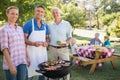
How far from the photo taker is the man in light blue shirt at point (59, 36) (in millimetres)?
5234

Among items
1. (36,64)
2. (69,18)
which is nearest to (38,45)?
(36,64)

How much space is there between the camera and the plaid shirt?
3922mm

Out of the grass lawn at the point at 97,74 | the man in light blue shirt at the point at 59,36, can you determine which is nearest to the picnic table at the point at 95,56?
the grass lawn at the point at 97,74

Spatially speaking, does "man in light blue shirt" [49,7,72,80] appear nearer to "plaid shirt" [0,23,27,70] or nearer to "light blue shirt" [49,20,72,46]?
"light blue shirt" [49,20,72,46]

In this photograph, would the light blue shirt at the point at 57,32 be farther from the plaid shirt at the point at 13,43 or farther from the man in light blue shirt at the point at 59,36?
the plaid shirt at the point at 13,43

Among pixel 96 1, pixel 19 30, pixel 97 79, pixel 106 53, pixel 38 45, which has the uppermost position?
pixel 96 1

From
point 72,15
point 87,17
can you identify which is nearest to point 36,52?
point 72,15

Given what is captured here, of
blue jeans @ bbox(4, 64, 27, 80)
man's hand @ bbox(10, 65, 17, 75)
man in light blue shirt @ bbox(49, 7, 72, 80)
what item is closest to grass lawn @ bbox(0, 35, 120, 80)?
man in light blue shirt @ bbox(49, 7, 72, 80)

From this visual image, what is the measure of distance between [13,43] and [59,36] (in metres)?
1.45

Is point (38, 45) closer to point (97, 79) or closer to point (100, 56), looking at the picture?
point (97, 79)

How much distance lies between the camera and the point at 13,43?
3.99 m

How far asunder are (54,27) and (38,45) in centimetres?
75

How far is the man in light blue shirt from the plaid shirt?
3.92ft

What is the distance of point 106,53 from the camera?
27.4ft
